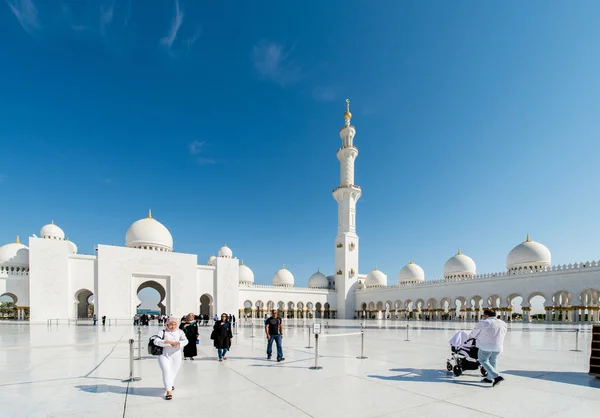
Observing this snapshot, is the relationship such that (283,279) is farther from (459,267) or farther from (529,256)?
(529,256)

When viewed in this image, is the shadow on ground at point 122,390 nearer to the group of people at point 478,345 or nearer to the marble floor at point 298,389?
the marble floor at point 298,389

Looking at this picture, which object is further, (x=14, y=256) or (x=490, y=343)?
(x=14, y=256)

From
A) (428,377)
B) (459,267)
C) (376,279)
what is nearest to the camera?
(428,377)

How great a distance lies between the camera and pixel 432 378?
630 centimetres

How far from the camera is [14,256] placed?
34.9 m

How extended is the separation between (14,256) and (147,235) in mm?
12112

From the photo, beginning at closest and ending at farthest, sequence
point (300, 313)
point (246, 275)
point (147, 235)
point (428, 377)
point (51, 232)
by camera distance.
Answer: point (428, 377)
point (147, 235)
point (51, 232)
point (300, 313)
point (246, 275)

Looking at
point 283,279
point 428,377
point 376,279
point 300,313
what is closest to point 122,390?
point 428,377

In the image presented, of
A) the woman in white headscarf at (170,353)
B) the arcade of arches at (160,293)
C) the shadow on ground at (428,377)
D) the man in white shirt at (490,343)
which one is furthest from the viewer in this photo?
the arcade of arches at (160,293)

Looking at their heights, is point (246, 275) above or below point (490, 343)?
below

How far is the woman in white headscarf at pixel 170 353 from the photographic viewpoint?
513 cm

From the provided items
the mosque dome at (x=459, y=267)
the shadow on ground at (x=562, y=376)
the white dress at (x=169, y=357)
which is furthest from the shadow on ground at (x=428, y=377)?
the mosque dome at (x=459, y=267)

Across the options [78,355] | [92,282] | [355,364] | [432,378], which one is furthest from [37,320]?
[432,378]

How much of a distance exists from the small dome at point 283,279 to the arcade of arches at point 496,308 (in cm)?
1103
